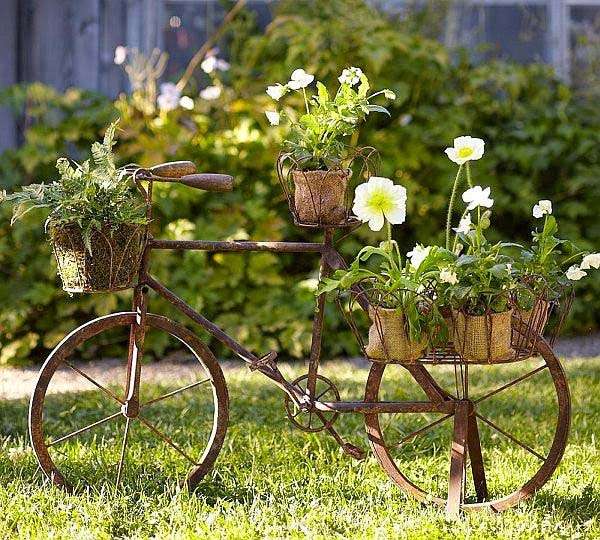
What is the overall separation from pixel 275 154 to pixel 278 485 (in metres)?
2.94

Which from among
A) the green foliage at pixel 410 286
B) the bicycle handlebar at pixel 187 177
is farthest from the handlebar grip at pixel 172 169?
the green foliage at pixel 410 286

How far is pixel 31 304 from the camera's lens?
580cm

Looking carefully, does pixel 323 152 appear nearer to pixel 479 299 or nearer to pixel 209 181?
pixel 209 181

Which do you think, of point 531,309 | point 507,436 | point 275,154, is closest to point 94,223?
point 531,309

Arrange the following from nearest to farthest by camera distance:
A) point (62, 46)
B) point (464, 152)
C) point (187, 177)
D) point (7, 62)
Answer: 1. point (464, 152)
2. point (187, 177)
3. point (7, 62)
4. point (62, 46)

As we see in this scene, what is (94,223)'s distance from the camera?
3105 millimetres

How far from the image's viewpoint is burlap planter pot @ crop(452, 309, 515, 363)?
297 cm

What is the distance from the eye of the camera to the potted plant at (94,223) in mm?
3113

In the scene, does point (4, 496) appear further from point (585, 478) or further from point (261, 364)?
point (585, 478)

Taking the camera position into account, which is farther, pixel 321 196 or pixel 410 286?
pixel 321 196

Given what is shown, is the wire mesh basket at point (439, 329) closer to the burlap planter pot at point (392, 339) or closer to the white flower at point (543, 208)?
the burlap planter pot at point (392, 339)

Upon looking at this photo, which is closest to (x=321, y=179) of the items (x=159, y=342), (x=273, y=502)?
(x=273, y=502)

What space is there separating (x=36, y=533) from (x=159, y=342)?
282 centimetres

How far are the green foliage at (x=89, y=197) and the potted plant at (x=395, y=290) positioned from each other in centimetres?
→ 65
